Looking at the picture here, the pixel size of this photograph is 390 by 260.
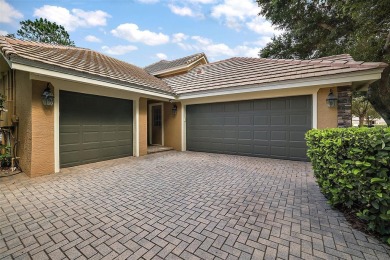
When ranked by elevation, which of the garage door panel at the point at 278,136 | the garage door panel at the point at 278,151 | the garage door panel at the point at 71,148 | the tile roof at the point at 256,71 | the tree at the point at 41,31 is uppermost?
the tree at the point at 41,31

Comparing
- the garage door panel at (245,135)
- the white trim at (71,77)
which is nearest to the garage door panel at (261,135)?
the garage door panel at (245,135)

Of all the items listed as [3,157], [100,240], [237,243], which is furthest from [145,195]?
[3,157]

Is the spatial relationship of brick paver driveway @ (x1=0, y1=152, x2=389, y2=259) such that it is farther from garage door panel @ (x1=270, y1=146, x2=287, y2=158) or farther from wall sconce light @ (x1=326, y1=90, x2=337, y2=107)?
wall sconce light @ (x1=326, y1=90, x2=337, y2=107)

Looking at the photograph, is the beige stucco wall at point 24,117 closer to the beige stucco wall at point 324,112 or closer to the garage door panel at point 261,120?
the garage door panel at point 261,120

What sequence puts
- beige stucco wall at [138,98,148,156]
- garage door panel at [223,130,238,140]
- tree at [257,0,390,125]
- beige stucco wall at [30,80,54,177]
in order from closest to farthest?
beige stucco wall at [30,80,54,177] < beige stucco wall at [138,98,148,156] < garage door panel at [223,130,238,140] < tree at [257,0,390,125]

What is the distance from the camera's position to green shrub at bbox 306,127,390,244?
6.72 ft

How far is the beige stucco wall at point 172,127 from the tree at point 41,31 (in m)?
21.8

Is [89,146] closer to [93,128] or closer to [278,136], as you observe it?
[93,128]

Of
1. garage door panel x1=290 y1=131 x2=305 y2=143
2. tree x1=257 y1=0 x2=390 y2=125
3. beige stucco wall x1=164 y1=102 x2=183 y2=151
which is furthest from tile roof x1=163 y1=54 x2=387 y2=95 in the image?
tree x1=257 y1=0 x2=390 y2=125

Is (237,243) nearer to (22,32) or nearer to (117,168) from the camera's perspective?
(117,168)

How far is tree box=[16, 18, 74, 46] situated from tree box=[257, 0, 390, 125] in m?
23.7

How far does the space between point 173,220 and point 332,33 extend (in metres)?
14.3

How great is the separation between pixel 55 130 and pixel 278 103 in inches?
305

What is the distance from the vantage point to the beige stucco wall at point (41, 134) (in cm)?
470
